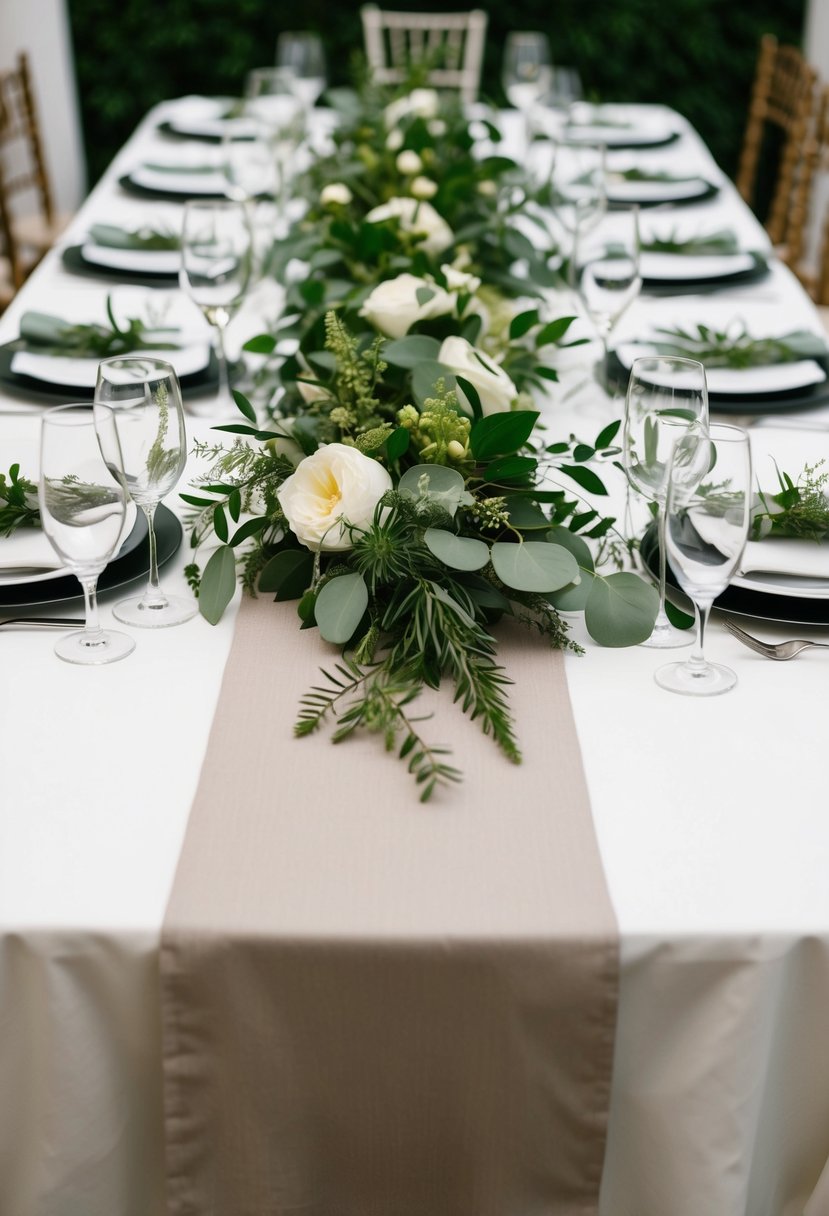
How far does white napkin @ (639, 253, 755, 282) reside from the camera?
7.16 feet

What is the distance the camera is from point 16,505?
4.11 feet

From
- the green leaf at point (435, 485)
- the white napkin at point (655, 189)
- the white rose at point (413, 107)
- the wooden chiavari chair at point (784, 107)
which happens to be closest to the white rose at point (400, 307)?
the green leaf at point (435, 485)

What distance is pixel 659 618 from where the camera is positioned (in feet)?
3.93

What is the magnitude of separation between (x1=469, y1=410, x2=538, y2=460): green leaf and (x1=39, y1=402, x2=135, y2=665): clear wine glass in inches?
11.8

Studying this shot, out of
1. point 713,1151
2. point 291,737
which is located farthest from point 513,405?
point 713,1151

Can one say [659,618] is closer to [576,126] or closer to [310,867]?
[310,867]

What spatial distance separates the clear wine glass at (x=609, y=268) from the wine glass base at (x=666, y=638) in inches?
25.1

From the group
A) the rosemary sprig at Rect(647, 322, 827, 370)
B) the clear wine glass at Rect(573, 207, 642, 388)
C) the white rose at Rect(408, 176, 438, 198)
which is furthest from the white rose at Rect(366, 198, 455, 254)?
the rosemary sprig at Rect(647, 322, 827, 370)

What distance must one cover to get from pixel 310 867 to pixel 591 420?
3.14 feet

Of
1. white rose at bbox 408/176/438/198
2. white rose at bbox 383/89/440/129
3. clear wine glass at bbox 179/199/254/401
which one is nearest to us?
clear wine glass at bbox 179/199/254/401

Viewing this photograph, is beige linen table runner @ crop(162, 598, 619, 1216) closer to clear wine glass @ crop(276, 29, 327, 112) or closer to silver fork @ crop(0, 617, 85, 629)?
silver fork @ crop(0, 617, 85, 629)

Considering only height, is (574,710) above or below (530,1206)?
above

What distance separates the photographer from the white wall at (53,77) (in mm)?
4578

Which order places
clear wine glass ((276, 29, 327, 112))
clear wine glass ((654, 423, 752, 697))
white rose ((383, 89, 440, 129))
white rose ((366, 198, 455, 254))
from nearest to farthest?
clear wine glass ((654, 423, 752, 697)) < white rose ((366, 198, 455, 254)) < white rose ((383, 89, 440, 129)) < clear wine glass ((276, 29, 327, 112))
